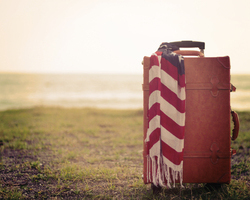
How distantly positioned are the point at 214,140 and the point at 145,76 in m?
1.04

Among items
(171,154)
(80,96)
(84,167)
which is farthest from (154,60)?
(80,96)

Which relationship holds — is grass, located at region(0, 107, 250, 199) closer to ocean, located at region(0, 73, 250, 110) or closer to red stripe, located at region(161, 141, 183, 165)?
red stripe, located at region(161, 141, 183, 165)

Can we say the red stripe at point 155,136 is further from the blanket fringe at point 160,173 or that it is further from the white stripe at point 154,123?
the blanket fringe at point 160,173

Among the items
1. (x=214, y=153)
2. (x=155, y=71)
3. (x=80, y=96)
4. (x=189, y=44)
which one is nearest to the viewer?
(x=155, y=71)

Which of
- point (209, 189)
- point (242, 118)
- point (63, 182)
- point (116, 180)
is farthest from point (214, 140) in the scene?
point (242, 118)

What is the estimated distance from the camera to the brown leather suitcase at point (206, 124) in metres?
2.08

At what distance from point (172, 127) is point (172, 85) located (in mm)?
443

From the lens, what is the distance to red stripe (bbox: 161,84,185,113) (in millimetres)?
2004

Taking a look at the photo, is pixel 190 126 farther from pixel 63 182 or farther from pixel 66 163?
pixel 66 163

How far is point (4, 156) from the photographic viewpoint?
3.43 m

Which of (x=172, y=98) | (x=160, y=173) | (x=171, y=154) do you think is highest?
(x=172, y=98)

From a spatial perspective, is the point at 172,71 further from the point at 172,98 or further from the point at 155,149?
the point at 155,149

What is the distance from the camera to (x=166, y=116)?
6.70ft

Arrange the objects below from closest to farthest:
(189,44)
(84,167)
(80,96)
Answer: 1. (189,44)
2. (84,167)
3. (80,96)
